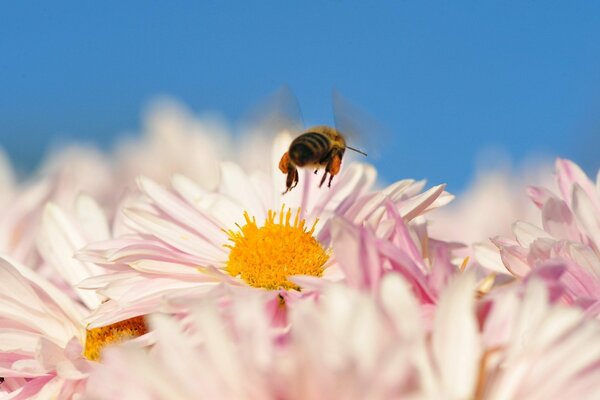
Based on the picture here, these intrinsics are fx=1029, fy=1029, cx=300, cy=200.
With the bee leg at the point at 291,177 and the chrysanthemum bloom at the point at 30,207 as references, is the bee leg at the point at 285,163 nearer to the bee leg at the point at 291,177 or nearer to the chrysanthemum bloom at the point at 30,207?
the bee leg at the point at 291,177

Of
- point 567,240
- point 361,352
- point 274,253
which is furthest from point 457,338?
point 274,253

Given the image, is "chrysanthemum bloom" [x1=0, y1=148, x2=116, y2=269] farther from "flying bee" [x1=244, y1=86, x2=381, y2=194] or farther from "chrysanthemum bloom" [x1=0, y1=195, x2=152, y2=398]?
"flying bee" [x1=244, y1=86, x2=381, y2=194]

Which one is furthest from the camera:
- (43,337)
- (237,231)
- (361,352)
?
(237,231)

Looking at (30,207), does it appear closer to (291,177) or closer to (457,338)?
(291,177)

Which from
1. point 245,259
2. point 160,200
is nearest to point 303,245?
point 245,259

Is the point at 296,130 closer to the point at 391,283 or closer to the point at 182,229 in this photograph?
the point at 182,229

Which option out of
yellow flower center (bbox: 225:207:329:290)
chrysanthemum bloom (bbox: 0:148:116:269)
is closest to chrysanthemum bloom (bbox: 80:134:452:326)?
yellow flower center (bbox: 225:207:329:290)

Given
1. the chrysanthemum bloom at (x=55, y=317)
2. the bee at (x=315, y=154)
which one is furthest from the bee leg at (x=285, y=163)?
the chrysanthemum bloom at (x=55, y=317)

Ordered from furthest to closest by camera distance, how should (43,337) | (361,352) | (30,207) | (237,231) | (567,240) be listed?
(30,207) < (237,231) < (43,337) < (567,240) < (361,352)
